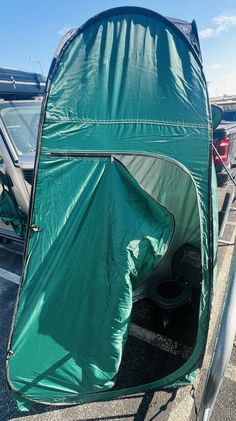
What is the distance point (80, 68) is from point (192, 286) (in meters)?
2.42

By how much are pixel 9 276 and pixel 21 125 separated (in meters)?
2.24

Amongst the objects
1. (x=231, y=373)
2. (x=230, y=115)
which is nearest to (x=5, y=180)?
(x=231, y=373)

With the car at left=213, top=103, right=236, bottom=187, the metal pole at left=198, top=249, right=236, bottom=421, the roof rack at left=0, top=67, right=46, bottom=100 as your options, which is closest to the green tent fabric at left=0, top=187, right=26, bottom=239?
the roof rack at left=0, top=67, right=46, bottom=100

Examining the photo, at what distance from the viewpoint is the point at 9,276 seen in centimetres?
375

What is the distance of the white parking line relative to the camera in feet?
12.0

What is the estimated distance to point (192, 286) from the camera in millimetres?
2855

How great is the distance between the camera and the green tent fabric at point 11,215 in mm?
3648

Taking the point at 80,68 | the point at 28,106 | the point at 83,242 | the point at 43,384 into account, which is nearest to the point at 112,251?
the point at 83,242

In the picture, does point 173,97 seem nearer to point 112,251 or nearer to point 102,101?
point 102,101

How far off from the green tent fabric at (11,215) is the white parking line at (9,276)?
0.58 meters

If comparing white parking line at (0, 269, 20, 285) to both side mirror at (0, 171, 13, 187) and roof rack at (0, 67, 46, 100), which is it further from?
roof rack at (0, 67, 46, 100)

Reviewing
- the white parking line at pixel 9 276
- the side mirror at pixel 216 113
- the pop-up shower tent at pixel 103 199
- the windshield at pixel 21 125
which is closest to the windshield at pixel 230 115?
the side mirror at pixel 216 113

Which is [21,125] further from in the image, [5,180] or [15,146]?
[5,180]

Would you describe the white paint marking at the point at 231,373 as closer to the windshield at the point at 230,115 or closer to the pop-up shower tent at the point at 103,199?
the pop-up shower tent at the point at 103,199
